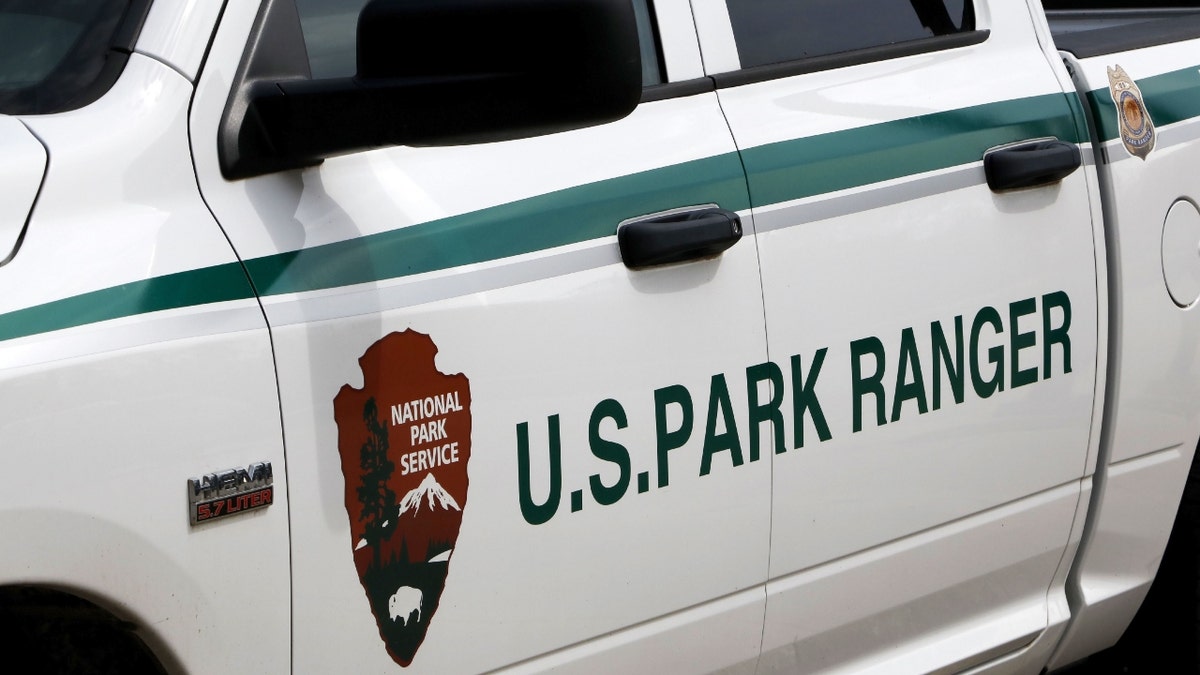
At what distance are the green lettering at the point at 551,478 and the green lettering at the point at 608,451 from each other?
0.05 m

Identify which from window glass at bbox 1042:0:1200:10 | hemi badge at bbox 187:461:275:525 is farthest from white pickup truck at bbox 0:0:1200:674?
window glass at bbox 1042:0:1200:10

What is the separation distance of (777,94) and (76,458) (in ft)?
4.16

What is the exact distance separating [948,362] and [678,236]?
61cm

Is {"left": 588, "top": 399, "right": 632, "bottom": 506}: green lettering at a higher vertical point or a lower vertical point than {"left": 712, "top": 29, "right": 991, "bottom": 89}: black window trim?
lower

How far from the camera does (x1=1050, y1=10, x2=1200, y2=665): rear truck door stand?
2881mm

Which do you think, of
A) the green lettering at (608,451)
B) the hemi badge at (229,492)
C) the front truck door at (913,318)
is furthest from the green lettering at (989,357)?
the hemi badge at (229,492)

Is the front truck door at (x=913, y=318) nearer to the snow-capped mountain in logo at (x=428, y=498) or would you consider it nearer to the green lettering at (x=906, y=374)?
the green lettering at (x=906, y=374)

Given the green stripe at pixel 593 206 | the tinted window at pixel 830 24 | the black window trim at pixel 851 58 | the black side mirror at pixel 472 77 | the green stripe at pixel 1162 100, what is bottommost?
the green stripe at pixel 1162 100

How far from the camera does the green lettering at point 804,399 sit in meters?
2.37

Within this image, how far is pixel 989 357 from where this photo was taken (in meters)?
2.65

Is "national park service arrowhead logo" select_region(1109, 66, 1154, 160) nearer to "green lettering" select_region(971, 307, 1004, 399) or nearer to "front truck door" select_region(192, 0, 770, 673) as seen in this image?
"green lettering" select_region(971, 307, 1004, 399)

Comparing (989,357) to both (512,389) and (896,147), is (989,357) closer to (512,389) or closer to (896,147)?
(896,147)

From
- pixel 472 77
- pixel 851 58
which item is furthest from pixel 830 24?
pixel 472 77

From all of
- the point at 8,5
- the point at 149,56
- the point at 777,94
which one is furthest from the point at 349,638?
the point at 777,94
